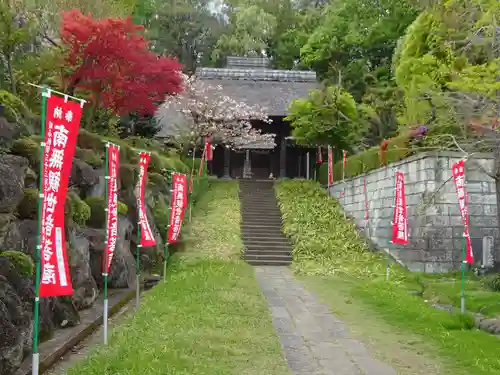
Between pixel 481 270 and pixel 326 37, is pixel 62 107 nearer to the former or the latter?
pixel 481 270

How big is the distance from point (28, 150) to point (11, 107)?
1.37 m

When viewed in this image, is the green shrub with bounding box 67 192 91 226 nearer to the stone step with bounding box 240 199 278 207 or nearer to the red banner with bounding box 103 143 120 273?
the red banner with bounding box 103 143 120 273

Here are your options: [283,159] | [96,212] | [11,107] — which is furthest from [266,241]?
[11,107]

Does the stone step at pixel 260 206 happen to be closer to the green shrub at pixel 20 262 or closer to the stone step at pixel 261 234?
the stone step at pixel 261 234

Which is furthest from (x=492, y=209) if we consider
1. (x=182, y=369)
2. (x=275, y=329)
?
(x=182, y=369)

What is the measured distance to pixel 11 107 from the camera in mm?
9602

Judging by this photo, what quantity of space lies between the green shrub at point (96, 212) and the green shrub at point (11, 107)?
2147 millimetres

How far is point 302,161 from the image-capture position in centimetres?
3150

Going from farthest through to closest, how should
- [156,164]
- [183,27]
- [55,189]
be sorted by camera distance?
[183,27] < [156,164] < [55,189]

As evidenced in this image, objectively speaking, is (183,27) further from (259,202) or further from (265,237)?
(265,237)

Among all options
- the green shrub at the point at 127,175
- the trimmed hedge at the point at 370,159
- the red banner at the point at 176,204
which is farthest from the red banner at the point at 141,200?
the trimmed hedge at the point at 370,159

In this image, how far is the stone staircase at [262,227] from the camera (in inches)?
711

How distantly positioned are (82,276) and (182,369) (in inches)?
165

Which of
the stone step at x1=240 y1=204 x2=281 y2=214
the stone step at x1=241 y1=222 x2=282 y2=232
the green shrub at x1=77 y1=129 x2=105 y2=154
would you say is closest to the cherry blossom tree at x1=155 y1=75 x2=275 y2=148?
the stone step at x1=240 y1=204 x2=281 y2=214
